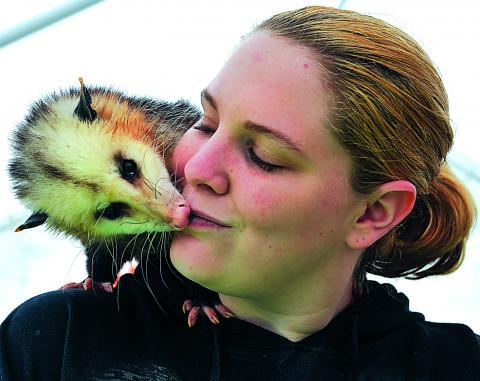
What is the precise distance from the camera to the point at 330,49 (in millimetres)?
1126

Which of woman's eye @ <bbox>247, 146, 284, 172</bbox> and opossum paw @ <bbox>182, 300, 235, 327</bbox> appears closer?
woman's eye @ <bbox>247, 146, 284, 172</bbox>

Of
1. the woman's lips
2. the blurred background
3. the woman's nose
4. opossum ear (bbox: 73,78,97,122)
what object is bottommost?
the blurred background

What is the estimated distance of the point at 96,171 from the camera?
1469 millimetres

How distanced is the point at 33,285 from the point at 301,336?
208cm

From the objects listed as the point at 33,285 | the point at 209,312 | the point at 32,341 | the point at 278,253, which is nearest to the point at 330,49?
the point at 278,253

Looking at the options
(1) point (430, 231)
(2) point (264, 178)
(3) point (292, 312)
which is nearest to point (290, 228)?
(2) point (264, 178)

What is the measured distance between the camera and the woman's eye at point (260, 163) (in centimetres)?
107

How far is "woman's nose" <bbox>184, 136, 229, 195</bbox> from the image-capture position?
1.05m

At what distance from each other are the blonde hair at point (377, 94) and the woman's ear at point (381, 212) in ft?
0.07

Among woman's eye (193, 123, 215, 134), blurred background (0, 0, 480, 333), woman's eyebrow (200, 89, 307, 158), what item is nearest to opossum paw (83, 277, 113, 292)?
woman's eye (193, 123, 215, 134)

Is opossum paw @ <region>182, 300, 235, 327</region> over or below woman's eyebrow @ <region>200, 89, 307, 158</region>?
below

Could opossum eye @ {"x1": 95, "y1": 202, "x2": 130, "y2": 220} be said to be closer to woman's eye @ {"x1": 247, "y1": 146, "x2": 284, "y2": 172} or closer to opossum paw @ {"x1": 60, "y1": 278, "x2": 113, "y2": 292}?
opossum paw @ {"x1": 60, "y1": 278, "x2": 113, "y2": 292}

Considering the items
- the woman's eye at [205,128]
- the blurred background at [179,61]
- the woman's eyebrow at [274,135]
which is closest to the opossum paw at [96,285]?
the woman's eye at [205,128]

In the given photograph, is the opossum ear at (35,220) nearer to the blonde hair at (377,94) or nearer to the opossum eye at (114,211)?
the opossum eye at (114,211)
